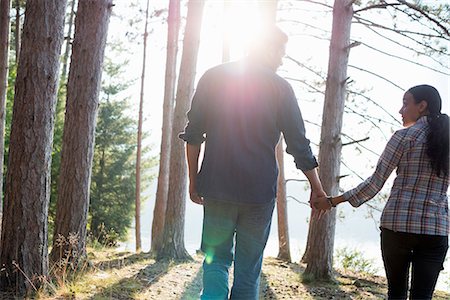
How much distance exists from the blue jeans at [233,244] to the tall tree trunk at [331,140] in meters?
3.70

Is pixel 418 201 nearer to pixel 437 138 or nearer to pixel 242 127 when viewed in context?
pixel 437 138

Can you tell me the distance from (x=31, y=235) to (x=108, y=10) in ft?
8.94

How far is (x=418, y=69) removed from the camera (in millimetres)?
7637

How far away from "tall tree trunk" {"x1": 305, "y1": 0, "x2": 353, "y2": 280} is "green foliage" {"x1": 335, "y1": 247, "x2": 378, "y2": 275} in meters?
3.05

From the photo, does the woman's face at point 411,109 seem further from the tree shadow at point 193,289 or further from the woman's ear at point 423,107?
the tree shadow at point 193,289

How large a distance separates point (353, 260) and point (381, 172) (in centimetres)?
718

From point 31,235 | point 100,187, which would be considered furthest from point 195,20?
point 100,187

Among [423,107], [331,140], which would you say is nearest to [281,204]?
[331,140]

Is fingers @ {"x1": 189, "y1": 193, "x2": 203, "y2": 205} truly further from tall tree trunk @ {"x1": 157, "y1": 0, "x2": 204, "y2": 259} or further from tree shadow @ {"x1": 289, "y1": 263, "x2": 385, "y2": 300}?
tall tree trunk @ {"x1": 157, "y1": 0, "x2": 204, "y2": 259}

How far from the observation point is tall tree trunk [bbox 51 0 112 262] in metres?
5.54

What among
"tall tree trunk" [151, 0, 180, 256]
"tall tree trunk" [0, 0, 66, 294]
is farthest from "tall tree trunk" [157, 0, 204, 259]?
"tall tree trunk" [0, 0, 66, 294]

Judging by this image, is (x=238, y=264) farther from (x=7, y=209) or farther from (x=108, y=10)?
(x=108, y=10)

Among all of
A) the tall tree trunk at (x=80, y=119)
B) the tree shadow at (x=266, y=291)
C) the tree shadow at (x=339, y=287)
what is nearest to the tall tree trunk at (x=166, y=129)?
the tree shadow at (x=266, y=291)

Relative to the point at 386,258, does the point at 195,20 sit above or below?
above
